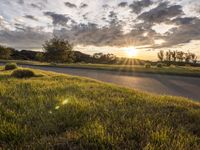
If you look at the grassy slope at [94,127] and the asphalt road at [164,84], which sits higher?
the grassy slope at [94,127]

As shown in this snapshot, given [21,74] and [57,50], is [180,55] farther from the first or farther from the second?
[21,74]

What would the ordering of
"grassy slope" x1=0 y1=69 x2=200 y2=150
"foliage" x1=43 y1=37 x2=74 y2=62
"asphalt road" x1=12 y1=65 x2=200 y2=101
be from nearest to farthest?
"grassy slope" x1=0 y1=69 x2=200 y2=150, "asphalt road" x1=12 y1=65 x2=200 y2=101, "foliage" x1=43 y1=37 x2=74 y2=62

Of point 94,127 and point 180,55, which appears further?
point 180,55

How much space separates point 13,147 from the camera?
3.03 meters

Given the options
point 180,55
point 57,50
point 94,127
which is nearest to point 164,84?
point 94,127

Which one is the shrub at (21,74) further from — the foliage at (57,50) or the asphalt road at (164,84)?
the foliage at (57,50)

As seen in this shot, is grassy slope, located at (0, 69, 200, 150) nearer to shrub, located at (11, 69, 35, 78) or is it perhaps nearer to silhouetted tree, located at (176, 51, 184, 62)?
shrub, located at (11, 69, 35, 78)

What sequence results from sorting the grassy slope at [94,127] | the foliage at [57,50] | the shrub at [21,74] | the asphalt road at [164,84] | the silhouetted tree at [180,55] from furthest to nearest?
the silhouetted tree at [180,55] → the foliage at [57,50] → the shrub at [21,74] → the asphalt road at [164,84] → the grassy slope at [94,127]

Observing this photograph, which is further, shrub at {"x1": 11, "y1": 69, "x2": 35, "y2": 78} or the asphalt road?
shrub at {"x1": 11, "y1": 69, "x2": 35, "y2": 78}

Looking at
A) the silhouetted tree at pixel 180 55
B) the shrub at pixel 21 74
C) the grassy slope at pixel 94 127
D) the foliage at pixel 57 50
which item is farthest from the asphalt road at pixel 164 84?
the silhouetted tree at pixel 180 55

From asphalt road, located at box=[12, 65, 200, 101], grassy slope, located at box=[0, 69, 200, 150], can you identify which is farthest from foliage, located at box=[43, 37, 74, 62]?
grassy slope, located at box=[0, 69, 200, 150]

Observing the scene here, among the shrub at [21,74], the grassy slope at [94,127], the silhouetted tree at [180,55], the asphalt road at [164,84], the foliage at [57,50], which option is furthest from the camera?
the silhouetted tree at [180,55]

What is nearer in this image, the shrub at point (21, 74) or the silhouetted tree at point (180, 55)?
the shrub at point (21, 74)

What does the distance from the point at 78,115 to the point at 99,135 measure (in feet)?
4.10
